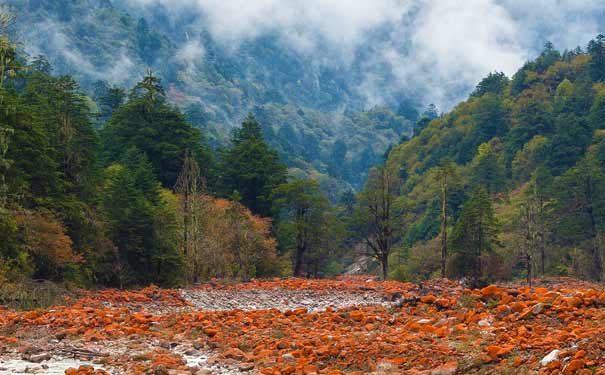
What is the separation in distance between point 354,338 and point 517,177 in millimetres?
96490

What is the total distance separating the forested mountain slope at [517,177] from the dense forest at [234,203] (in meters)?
0.25

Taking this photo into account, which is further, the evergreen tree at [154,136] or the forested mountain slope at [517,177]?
the evergreen tree at [154,136]

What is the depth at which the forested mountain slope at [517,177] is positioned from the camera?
48.5 meters

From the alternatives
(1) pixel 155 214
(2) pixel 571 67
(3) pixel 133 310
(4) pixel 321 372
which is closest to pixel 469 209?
(1) pixel 155 214

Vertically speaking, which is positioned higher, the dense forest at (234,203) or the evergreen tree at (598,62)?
the evergreen tree at (598,62)

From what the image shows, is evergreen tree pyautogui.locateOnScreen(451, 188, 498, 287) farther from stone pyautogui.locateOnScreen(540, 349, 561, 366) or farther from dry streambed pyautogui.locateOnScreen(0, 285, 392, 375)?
stone pyautogui.locateOnScreen(540, 349, 561, 366)

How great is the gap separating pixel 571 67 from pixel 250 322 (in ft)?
459

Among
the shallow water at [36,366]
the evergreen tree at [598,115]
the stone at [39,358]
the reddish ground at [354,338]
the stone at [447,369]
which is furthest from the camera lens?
the evergreen tree at [598,115]

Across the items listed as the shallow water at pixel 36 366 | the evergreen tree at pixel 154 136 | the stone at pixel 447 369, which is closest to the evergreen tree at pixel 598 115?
the evergreen tree at pixel 154 136

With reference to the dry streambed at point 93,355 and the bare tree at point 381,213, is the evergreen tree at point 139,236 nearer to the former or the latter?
the bare tree at point 381,213

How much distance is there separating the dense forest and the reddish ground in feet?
22.1

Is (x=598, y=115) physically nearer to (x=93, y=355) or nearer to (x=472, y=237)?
(x=472, y=237)

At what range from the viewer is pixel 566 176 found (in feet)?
228

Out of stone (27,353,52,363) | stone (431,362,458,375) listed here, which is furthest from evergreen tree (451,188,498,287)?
stone (27,353,52,363)
